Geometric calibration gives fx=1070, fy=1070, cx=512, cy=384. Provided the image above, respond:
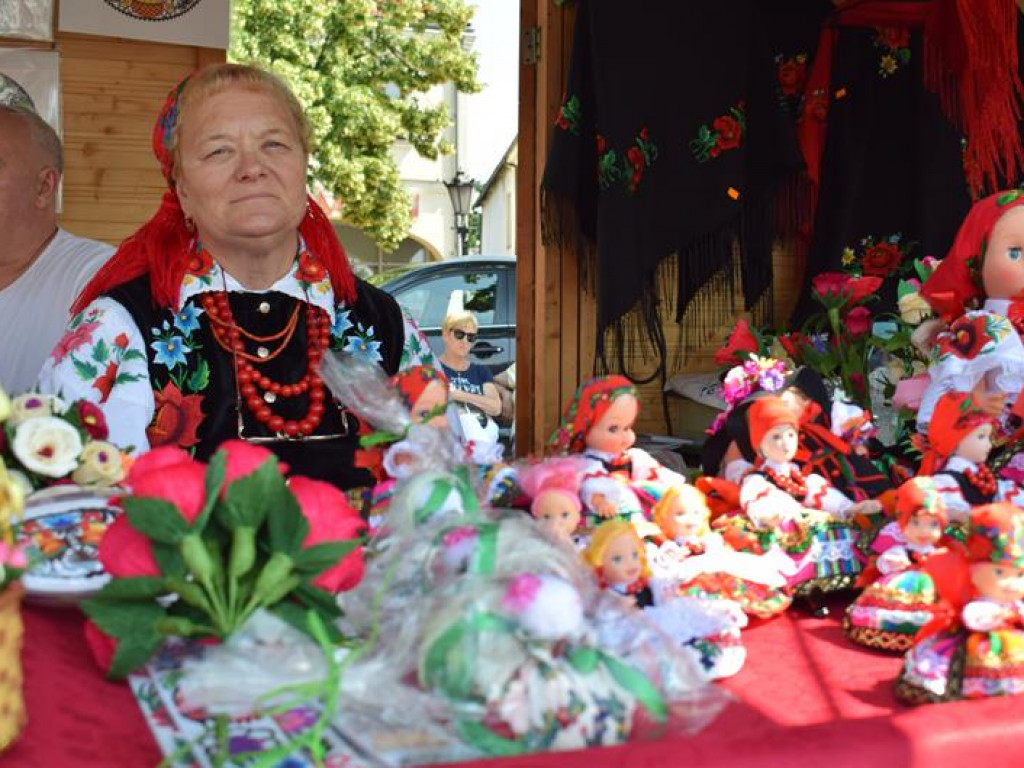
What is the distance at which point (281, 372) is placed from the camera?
176 centimetres

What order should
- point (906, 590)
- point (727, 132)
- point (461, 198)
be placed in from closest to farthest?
point (906, 590) < point (727, 132) < point (461, 198)

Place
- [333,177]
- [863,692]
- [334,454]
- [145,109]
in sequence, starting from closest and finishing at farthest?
[863,692] → [334,454] → [145,109] → [333,177]

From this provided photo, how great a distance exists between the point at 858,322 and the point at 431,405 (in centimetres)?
139

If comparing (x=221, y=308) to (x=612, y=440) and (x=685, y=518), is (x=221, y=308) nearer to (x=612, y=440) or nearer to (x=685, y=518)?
(x=612, y=440)

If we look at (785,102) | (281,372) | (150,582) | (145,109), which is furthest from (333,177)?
(150,582)

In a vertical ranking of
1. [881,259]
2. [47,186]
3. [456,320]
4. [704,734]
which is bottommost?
[704,734]

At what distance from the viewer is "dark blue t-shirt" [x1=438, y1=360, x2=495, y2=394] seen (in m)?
4.35

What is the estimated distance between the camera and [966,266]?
1.85m

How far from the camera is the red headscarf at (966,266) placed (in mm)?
1802

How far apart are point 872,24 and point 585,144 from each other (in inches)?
35.9

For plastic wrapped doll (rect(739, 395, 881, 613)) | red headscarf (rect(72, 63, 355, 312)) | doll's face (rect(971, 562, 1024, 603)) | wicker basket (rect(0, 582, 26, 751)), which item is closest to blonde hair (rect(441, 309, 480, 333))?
red headscarf (rect(72, 63, 355, 312))

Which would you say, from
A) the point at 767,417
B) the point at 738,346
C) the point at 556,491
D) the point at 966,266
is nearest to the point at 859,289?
the point at 738,346

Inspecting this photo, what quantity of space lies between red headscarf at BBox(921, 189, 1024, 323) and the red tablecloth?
997mm

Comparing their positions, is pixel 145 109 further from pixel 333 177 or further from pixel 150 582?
pixel 333 177
